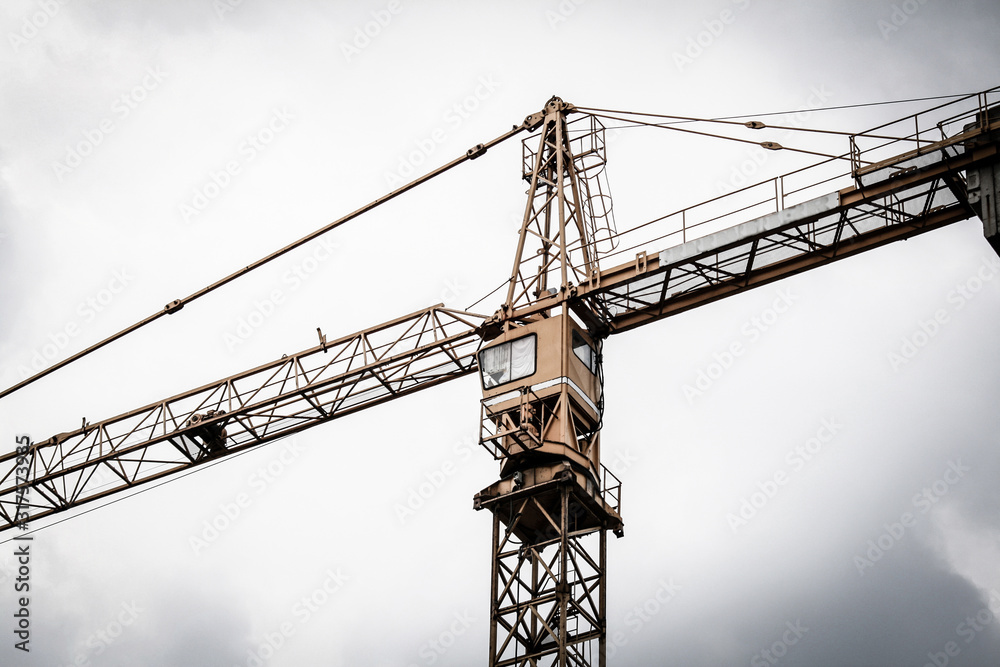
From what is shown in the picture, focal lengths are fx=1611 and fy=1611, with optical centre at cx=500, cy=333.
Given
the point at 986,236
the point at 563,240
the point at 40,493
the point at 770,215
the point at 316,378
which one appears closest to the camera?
the point at 986,236

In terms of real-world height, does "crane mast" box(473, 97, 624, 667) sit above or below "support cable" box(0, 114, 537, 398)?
below

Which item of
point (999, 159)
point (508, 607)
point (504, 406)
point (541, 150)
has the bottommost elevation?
point (508, 607)

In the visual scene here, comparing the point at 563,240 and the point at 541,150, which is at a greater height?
the point at 541,150

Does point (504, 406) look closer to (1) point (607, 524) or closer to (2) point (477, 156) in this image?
(1) point (607, 524)

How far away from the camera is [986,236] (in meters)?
36.5

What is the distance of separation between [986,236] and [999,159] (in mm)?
2133

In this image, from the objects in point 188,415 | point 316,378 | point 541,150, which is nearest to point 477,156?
point 541,150

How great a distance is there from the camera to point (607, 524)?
39.7 metres

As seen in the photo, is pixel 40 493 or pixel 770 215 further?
pixel 40 493

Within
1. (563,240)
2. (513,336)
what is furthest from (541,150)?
(513,336)

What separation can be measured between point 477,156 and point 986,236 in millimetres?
17147

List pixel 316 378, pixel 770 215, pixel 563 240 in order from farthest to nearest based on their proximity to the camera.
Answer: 1. pixel 316 378
2. pixel 563 240
3. pixel 770 215

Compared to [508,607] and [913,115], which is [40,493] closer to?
[508,607]

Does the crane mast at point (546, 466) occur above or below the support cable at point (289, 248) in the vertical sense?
below
